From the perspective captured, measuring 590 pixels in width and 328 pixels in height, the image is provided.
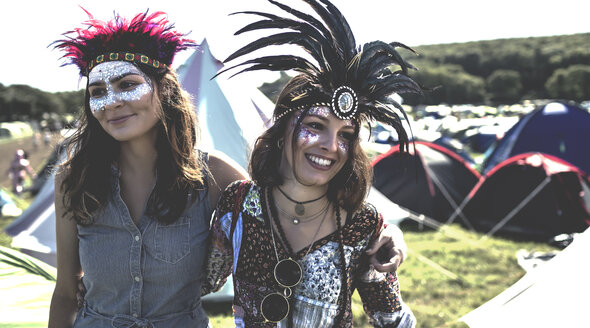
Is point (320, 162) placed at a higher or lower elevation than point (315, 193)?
higher

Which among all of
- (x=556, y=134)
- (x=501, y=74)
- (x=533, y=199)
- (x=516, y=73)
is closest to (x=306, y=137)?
(x=533, y=199)

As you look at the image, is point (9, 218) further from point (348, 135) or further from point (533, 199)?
point (533, 199)

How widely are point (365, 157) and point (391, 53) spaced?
40cm

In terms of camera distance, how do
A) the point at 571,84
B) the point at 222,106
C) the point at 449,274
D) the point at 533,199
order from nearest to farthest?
the point at 222,106, the point at 449,274, the point at 533,199, the point at 571,84

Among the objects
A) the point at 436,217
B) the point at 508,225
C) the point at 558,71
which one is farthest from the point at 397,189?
the point at 558,71

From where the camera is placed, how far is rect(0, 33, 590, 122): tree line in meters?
68.8

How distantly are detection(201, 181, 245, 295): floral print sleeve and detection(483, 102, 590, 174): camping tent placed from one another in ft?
28.4

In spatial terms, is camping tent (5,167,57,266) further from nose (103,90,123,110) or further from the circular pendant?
the circular pendant

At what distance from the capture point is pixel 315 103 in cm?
156

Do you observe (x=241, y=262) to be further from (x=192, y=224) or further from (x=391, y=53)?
(x=391, y=53)

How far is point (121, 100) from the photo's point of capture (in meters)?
1.62

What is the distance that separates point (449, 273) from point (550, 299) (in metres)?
3.97

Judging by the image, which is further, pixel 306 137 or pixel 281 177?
pixel 281 177

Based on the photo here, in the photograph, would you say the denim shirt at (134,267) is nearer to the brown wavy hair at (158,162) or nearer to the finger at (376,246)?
the brown wavy hair at (158,162)
